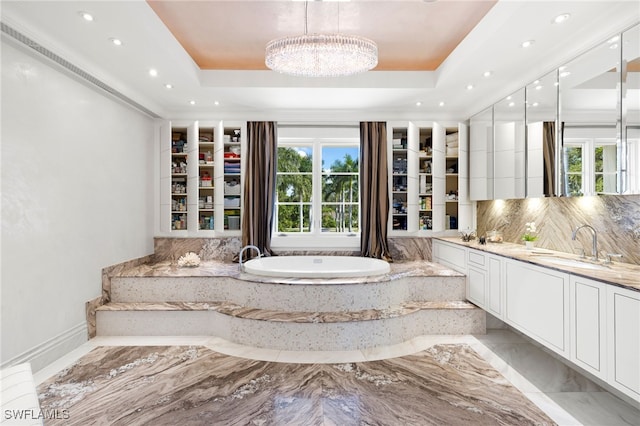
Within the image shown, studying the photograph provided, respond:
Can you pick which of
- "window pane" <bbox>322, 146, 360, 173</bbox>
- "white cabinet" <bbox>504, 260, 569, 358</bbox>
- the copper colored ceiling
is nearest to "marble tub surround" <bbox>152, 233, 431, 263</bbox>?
"window pane" <bbox>322, 146, 360, 173</bbox>

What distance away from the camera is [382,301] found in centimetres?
356

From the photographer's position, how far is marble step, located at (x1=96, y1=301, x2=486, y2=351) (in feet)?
10.6

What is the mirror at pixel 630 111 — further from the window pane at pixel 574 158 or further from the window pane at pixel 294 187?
the window pane at pixel 294 187

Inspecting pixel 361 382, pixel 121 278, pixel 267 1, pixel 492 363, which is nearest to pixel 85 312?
pixel 121 278

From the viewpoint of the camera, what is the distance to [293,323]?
126 inches

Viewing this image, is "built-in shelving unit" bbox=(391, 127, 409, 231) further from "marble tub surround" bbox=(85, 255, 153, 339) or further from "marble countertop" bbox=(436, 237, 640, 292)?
"marble tub surround" bbox=(85, 255, 153, 339)

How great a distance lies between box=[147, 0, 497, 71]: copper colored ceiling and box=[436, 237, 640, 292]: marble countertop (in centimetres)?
203

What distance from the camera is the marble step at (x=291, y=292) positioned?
3430mm

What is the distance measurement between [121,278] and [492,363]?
3.71 metres

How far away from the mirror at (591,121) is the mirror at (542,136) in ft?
0.31

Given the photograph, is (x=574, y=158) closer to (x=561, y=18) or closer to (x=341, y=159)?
(x=561, y=18)

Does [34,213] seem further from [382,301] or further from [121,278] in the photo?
[382,301]

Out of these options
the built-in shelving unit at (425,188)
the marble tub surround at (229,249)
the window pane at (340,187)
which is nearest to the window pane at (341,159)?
the window pane at (340,187)

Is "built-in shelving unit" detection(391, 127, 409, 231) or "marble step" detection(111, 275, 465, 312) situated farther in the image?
"built-in shelving unit" detection(391, 127, 409, 231)
